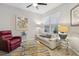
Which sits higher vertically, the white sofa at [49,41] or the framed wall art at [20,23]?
the framed wall art at [20,23]

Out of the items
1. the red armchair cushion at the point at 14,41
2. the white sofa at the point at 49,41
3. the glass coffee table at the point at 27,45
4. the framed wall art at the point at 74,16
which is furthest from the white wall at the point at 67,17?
the red armchair cushion at the point at 14,41

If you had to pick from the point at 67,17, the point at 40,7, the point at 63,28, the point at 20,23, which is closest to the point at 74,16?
the point at 67,17

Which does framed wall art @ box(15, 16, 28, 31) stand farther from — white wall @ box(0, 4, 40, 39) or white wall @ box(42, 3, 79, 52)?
white wall @ box(42, 3, 79, 52)

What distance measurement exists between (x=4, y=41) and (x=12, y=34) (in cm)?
19

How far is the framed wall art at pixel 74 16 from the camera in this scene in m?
2.39

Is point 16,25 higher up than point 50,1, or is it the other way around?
point 50,1

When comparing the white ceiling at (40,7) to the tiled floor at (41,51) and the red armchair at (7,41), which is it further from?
the tiled floor at (41,51)

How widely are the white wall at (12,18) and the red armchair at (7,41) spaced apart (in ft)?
0.30

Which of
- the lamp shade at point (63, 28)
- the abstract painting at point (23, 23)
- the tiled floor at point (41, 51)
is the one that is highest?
the abstract painting at point (23, 23)

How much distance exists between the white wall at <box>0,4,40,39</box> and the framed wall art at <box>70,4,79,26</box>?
604 millimetres

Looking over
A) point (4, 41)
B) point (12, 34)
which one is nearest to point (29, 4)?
point (12, 34)

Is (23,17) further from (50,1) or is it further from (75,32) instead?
(75,32)

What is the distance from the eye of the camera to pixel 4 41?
2400 millimetres

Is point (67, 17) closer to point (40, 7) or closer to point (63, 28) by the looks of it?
point (63, 28)
